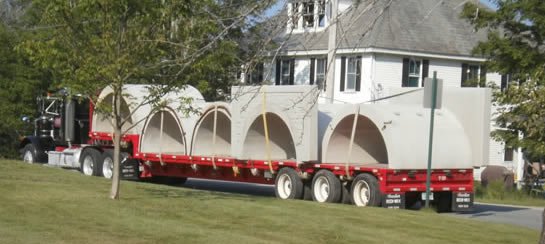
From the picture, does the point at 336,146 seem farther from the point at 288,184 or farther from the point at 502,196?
the point at 502,196

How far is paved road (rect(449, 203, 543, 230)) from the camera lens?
69.2 ft

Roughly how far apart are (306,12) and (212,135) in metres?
19.2

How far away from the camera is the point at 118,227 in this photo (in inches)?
529

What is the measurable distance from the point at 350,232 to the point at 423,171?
8.29 m

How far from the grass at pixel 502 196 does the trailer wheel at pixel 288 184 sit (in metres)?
7.84

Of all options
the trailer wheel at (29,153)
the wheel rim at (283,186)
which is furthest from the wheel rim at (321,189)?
the trailer wheel at (29,153)

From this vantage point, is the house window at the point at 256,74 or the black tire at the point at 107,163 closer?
the house window at the point at 256,74

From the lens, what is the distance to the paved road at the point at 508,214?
21.1 meters

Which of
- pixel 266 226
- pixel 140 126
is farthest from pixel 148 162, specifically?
pixel 266 226

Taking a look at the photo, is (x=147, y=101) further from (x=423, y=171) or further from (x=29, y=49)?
(x=423, y=171)

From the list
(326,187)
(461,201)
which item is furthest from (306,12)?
(461,201)

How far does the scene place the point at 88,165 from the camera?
29.9 meters

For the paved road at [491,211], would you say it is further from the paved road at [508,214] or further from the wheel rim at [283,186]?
the wheel rim at [283,186]

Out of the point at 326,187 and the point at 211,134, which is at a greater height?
the point at 211,134
